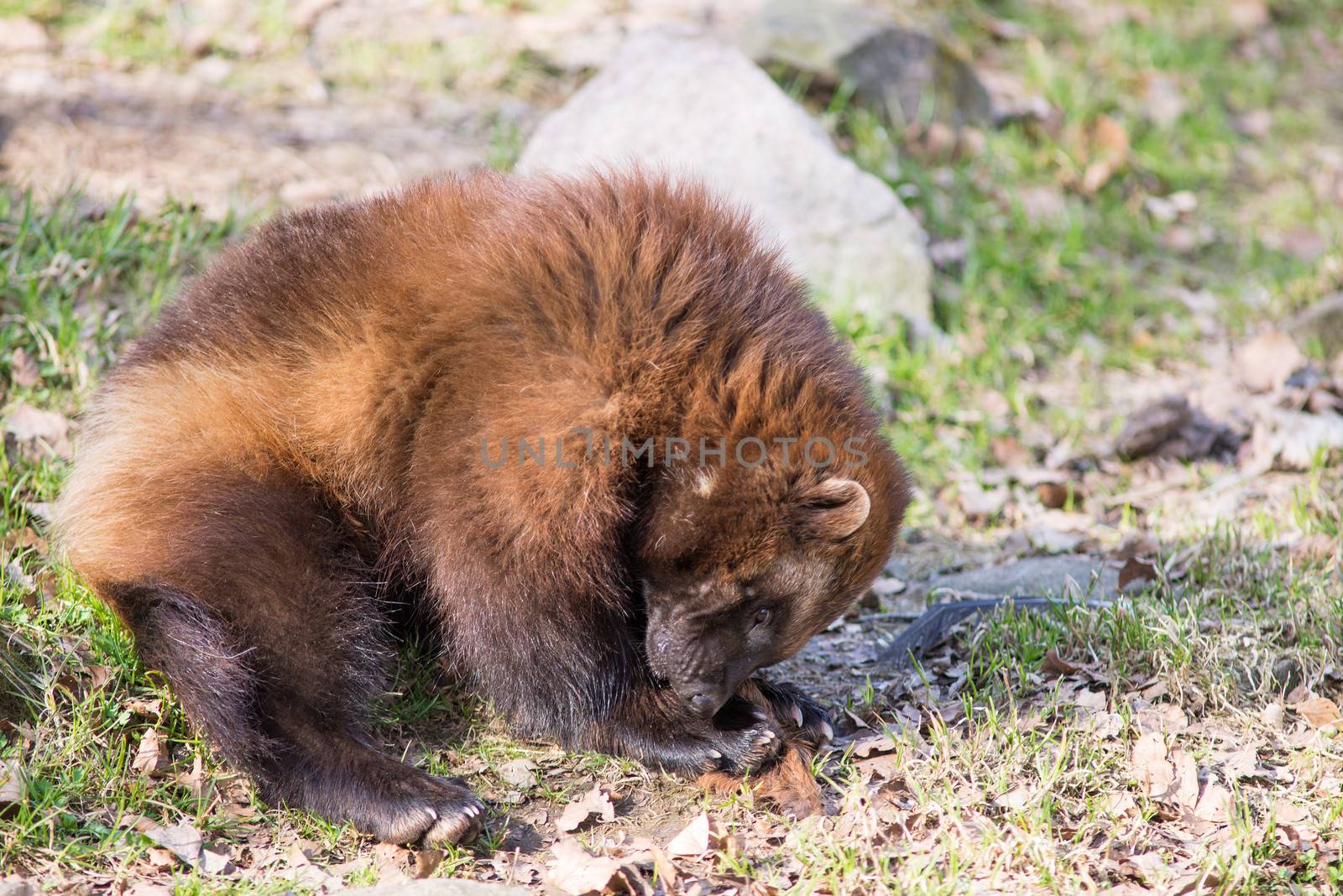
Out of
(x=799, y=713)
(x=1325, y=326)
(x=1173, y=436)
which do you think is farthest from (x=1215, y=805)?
(x=1325, y=326)

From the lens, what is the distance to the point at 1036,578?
4.82 meters

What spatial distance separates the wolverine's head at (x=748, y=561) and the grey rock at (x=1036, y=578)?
121 cm

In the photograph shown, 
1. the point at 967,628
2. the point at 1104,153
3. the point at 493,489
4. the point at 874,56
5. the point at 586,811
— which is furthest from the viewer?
the point at 1104,153

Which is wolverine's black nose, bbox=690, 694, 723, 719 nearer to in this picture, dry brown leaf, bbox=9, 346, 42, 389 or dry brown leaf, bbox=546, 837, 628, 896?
dry brown leaf, bbox=546, 837, 628, 896

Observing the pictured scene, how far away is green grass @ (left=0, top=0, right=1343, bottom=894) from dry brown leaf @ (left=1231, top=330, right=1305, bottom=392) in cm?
42

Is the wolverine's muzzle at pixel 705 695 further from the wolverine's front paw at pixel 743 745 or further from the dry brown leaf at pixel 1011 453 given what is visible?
the dry brown leaf at pixel 1011 453

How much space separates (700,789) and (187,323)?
7.27ft

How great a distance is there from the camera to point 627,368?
3.45m

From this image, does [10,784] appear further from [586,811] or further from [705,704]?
[705,704]

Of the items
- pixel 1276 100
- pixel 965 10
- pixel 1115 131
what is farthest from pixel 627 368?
pixel 1276 100

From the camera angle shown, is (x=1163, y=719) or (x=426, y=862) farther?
(x=1163, y=719)

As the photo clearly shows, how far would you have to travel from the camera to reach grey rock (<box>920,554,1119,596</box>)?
4.66 meters

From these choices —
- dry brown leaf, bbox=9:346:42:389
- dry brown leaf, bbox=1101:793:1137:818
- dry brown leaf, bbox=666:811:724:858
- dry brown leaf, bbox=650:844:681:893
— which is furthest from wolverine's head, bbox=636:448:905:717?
dry brown leaf, bbox=9:346:42:389

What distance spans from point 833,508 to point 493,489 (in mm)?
985
